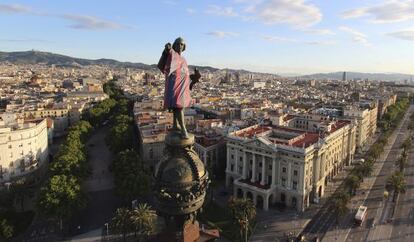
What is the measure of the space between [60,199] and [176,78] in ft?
178

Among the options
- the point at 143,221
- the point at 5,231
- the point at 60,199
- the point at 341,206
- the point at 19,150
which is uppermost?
the point at 19,150

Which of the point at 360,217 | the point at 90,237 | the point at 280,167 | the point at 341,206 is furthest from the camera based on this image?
the point at 280,167

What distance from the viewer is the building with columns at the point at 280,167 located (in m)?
74.0

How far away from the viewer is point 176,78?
1448cm

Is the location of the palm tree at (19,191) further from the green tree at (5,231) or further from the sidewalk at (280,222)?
the sidewalk at (280,222)

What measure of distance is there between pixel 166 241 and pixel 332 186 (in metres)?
81.8

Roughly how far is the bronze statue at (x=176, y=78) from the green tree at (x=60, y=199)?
173 ft

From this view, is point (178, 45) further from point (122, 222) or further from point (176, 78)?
point (122, 222)

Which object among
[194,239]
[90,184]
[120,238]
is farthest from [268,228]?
[194,239]

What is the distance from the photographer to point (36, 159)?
293 feet

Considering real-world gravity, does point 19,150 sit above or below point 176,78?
below

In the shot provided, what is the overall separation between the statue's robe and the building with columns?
61278 mm

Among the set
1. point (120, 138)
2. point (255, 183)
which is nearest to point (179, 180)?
point (255, 183)

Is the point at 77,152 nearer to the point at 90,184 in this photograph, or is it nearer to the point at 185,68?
the point at 90,184
